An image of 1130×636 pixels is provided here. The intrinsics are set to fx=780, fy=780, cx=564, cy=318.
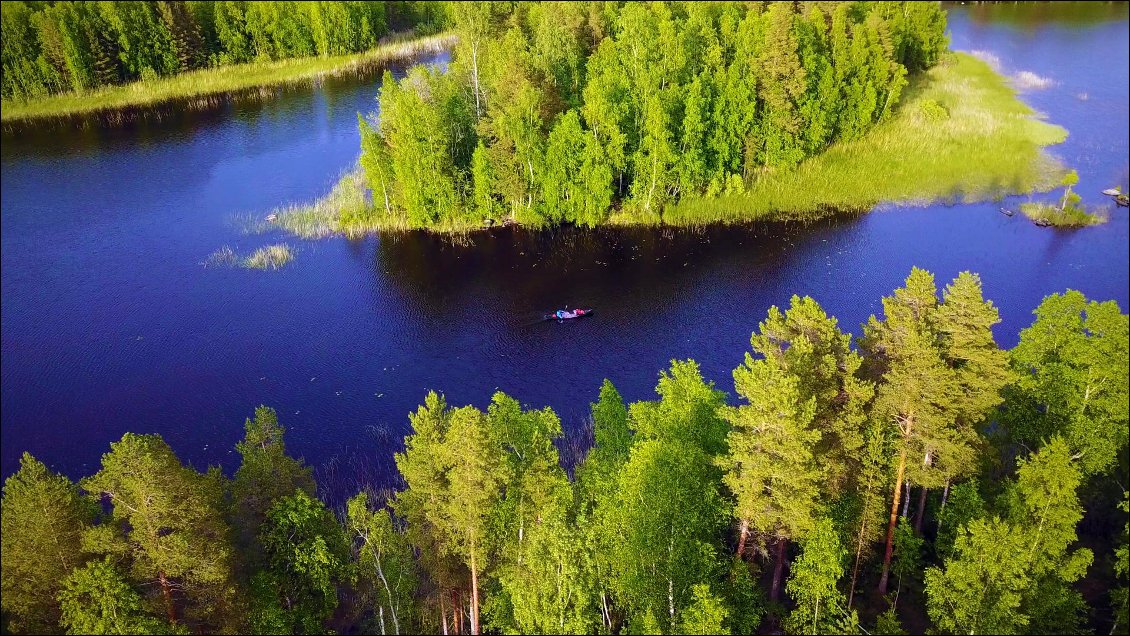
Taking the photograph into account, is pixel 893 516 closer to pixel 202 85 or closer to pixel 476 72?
pixel 476 72

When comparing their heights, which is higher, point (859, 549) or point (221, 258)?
point (221, 258)

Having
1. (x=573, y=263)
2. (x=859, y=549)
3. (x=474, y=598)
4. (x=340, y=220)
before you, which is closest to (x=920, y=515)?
(x=859, y=549)

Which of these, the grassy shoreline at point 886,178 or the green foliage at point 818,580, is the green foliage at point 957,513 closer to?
the green foliage at point 818,580

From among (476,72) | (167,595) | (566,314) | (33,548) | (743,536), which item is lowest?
(566,314)

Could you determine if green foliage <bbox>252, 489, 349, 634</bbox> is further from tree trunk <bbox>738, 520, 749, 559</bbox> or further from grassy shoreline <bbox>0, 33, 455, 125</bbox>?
grassy shoreline <bbox>0, 33, 455, 125</bbox>

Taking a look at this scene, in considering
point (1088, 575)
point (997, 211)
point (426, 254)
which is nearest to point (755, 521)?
point (1088, 575)

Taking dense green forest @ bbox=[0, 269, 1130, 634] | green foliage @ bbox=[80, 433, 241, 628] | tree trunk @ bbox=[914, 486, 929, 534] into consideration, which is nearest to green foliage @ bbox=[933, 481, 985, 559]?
dense green forest @ bbox=[0, 269, 1130, 634]
